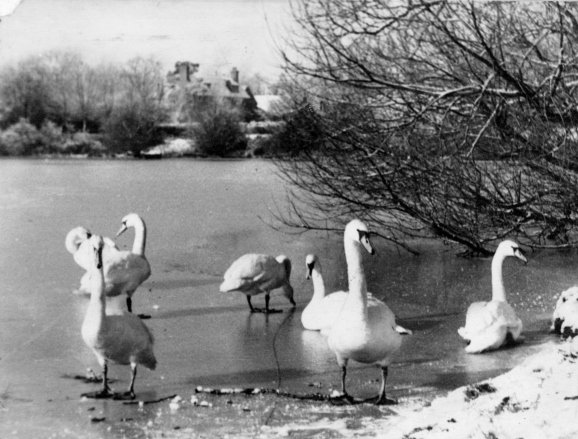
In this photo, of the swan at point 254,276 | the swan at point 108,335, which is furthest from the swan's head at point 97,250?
the swan at point 254,276

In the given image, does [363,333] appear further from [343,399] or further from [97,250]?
[97,250]

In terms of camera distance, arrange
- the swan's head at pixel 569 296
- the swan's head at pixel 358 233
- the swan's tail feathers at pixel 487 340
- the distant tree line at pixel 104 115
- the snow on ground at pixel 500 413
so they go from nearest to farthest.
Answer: the snow on ground at pixel 500 413, the swan's head at pixel 358 233, the swan's tail feathers at pixel 487 340, the swan's head at pixel 569 296, the distant tree line at pixel 104 115

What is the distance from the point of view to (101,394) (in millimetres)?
6418

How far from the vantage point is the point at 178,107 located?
1045cm

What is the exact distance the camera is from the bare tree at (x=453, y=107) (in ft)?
26.4

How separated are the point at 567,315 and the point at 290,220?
5847mm

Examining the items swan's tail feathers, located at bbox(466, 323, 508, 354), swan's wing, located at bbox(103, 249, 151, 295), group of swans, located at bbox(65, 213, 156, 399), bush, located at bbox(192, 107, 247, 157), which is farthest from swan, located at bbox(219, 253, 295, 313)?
group of swans, located at bbox(65, 213, 156, 399)

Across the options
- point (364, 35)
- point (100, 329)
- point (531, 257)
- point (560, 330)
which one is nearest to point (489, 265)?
point (531, 257)

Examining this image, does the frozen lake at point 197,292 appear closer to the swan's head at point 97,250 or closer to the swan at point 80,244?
the swan at point 80,244

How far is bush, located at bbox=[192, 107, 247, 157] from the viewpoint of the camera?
35.0ft

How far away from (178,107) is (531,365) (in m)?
5.82

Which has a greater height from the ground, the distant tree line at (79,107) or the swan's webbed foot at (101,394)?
the distant tree line at (79,107)

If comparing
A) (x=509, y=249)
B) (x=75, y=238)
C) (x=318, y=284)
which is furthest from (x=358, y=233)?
(x=75, y=238)

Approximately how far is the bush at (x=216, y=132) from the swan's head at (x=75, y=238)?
1.86 meters
